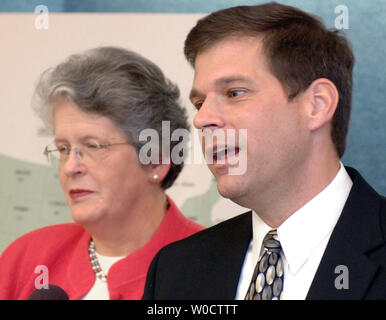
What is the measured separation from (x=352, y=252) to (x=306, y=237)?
0.16 m

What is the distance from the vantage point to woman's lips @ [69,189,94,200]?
96.9 inches

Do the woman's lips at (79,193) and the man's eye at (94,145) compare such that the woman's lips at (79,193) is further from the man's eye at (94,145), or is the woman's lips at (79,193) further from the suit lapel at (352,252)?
the suit lapel at (352,252)

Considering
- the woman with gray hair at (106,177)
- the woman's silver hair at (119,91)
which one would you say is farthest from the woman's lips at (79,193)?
the woman's silver hair at (119,91)

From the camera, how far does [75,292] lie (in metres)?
2.38

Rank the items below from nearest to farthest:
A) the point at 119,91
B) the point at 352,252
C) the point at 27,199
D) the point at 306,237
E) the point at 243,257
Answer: the point at 352,252 → the point at 306,237 → the point at 243,257 → the point at 119,91 → the point at 27,199

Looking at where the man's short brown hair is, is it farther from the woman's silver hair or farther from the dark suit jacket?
the woman's silver hair

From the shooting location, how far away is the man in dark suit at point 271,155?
1801mm

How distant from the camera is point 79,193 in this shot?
2.47m

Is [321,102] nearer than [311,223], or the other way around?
[311,223]
